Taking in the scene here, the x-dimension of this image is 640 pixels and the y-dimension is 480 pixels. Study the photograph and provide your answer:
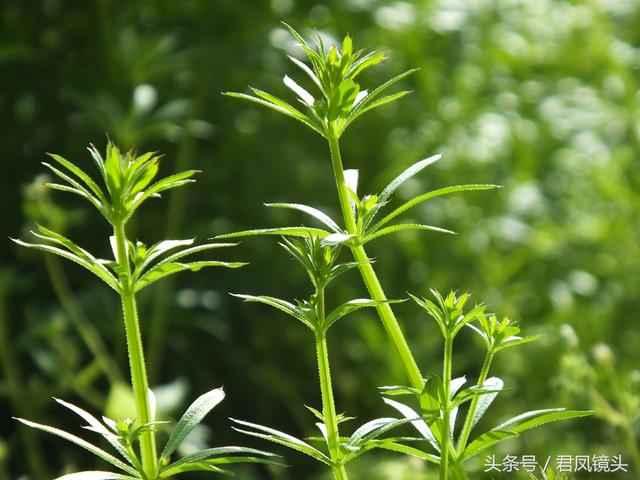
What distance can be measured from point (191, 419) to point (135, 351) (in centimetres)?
5

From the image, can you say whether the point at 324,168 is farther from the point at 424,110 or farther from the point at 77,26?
the point at 77,26

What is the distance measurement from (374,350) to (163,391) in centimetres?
51

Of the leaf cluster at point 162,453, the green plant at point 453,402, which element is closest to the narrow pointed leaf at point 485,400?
the green plant at point 453,402

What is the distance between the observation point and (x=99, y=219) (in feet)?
6.50

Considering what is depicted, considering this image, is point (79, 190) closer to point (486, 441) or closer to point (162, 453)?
point (162, 453)

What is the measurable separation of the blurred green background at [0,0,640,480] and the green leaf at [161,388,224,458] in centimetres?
115

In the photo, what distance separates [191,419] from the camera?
484 mm

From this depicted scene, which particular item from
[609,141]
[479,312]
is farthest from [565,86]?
[479,312]

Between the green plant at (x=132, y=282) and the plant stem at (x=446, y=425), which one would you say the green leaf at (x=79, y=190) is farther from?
the plant stem at (x=446, y=425)

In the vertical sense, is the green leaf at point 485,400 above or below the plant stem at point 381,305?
below

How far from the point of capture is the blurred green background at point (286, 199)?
184 cm

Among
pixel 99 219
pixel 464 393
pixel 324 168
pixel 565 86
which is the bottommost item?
pixel 464 393

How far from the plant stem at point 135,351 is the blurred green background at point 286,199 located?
117 cm

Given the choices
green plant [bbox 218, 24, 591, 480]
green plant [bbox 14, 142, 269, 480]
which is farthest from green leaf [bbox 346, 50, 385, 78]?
green plant [bbox 14, 142, 269, 480]
